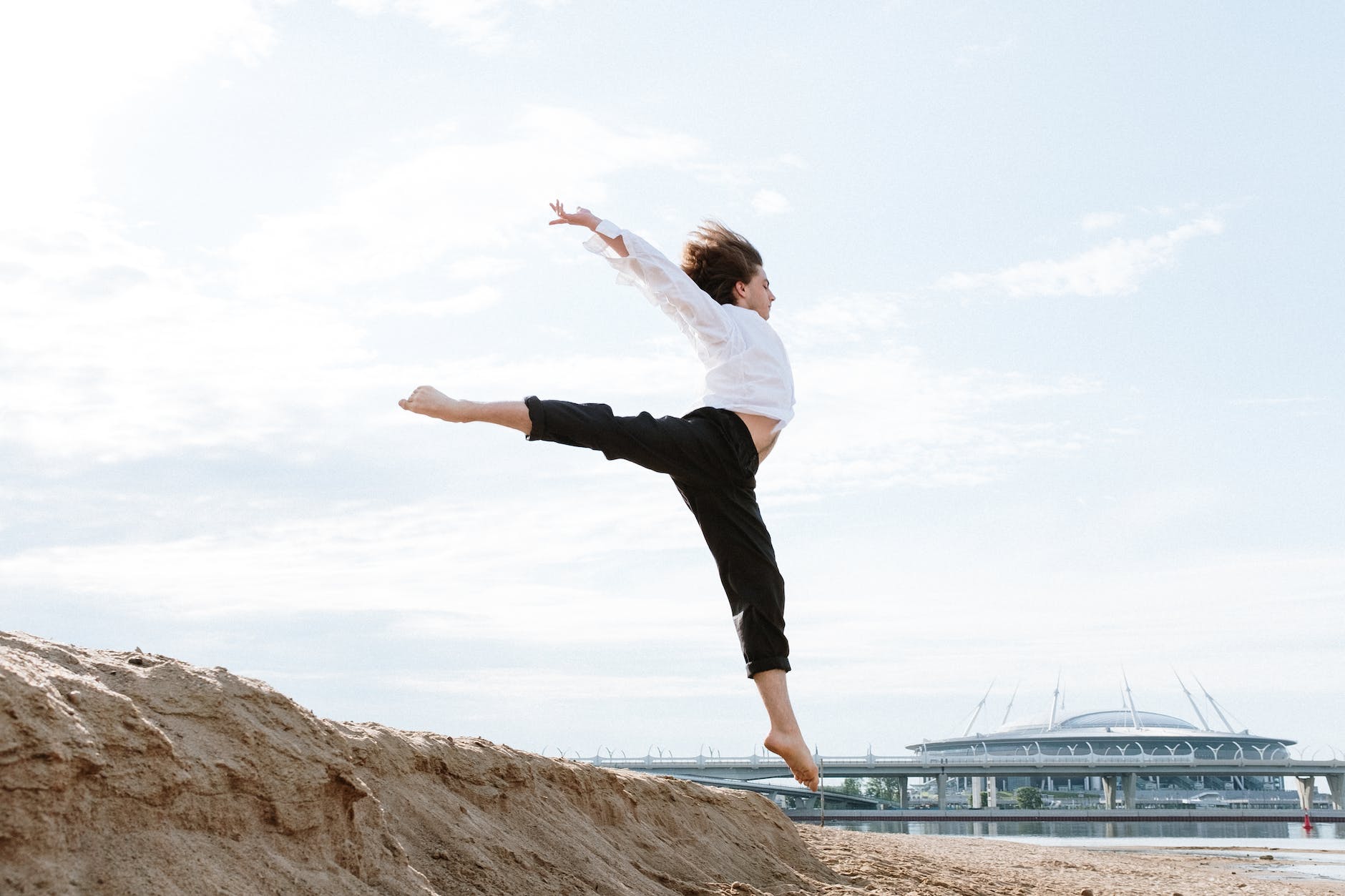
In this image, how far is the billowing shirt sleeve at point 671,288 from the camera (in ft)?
18.5

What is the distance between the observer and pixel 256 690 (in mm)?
4172

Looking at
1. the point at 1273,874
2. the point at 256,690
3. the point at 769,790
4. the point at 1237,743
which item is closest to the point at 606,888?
the point at 256,690

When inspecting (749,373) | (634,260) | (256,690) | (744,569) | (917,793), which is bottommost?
(917,793)

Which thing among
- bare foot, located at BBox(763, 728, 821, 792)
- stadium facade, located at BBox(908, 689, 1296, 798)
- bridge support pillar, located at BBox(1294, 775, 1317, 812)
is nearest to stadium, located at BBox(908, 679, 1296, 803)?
stadium facade, located at BBox(908, 689, 1296, 798)

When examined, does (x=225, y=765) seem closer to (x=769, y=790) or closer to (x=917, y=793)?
(x=769, y=790)

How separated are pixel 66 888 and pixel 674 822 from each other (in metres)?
6.54

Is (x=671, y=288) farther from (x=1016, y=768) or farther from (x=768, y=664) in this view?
(x=1016, y=768)

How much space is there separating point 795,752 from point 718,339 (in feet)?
6.94

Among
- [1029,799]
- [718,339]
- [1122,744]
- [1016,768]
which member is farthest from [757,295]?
[1122,744]

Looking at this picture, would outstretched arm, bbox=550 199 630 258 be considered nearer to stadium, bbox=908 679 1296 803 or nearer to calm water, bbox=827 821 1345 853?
calm water, bbox=827 821 1345 853

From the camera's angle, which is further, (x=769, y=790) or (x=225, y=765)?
(x=769, y=790)

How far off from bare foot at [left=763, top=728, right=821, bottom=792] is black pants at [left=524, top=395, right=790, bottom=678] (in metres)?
0.35

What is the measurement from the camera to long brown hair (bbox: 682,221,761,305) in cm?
611

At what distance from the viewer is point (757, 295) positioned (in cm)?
613
